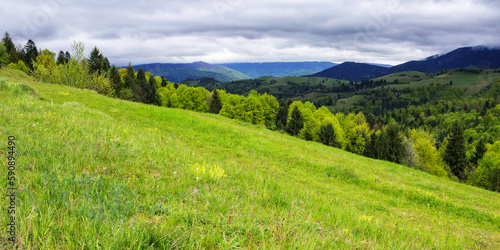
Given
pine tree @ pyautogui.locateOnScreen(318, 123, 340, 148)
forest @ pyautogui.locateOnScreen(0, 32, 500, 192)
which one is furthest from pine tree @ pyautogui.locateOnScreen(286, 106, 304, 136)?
pine tree @ pyautogui.locateOnScreen(318, 123, 340, 148)

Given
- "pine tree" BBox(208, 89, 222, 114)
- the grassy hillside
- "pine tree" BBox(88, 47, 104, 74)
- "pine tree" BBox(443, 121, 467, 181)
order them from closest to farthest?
the grassy hillside < "pine tree" BBox(443, 121, 467, 181) < "pine tree" BBox(88, 47, 104, 74) < "pine tree" BBox(208, 89, 222, 114)

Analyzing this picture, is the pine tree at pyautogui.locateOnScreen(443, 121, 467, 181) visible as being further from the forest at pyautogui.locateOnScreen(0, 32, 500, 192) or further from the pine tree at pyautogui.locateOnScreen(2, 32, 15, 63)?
the pine tree at pyautogui.locateOnScreen(2, 32, 15, 63)

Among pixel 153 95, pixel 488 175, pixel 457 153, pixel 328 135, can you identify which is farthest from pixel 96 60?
pixel 488 175

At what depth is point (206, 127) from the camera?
63.7ft

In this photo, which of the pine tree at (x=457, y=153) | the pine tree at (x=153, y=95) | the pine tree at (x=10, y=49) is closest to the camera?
the pine tree at (x=457, y=153)

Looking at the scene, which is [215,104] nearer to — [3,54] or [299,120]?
[299,120]

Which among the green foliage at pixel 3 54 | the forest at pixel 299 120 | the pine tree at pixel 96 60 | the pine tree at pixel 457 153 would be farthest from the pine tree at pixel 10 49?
the pine tree at pixel 457 153

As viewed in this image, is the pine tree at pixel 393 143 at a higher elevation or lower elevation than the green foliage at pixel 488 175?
higher

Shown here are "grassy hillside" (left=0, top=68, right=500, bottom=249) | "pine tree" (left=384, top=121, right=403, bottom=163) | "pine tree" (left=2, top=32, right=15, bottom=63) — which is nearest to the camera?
"grassy hillside" (left=0, top=68, right=500, bottom=249)

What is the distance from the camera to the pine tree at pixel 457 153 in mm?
70375

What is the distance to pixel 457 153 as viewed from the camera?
70812mm

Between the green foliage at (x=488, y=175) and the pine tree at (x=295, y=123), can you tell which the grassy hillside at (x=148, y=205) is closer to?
the green foliage at (x=488, y=175)

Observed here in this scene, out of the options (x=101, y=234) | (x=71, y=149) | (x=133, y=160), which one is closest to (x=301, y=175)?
(x=133, y=160)

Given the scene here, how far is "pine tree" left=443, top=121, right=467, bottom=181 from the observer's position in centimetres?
7038
